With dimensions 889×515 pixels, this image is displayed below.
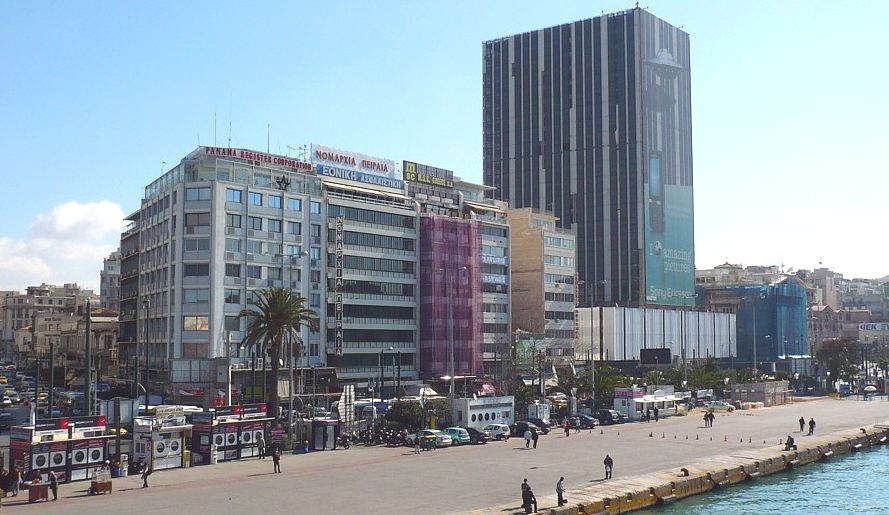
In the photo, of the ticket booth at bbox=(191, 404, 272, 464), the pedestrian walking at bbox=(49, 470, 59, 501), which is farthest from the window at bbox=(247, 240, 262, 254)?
the pedestrian walking at bbox=(49, 470, 59, 501)

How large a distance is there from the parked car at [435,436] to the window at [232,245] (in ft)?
136

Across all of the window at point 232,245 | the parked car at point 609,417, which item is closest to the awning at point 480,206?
the window at point 232,245

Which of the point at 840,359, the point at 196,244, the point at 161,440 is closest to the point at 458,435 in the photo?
the point at 161,440

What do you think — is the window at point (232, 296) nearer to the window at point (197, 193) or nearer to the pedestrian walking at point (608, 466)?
the window at point (197, 193)

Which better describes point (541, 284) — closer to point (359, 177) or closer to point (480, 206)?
point (480, 206)

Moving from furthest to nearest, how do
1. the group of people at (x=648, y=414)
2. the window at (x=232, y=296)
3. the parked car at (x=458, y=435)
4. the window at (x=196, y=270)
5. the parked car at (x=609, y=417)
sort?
the window at (x=232, y=296), the window at (x=196, y=270), the group of people at (x=648, y=414), the parked car at (x=609, y=417), the parked car at (x=458, y=435)

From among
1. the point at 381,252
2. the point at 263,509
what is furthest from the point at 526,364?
the point at 263,509

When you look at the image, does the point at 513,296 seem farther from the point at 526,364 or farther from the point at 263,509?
the point at 263,509

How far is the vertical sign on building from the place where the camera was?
390 ft

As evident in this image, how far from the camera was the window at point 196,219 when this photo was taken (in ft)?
350

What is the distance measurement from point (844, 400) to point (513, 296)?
182 ft

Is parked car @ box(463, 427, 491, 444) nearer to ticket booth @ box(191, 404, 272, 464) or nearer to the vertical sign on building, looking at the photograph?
ticket booth @ box(191, 404, 272, 464)

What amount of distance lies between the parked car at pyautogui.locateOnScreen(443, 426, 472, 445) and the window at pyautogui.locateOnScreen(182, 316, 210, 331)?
39.2 metres

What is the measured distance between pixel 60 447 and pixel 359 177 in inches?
3189
